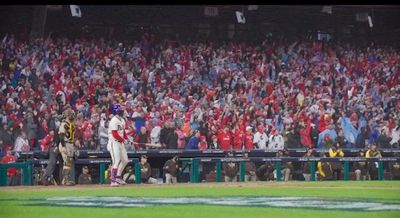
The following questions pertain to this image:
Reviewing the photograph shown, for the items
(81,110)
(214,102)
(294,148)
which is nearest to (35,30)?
(81,110)

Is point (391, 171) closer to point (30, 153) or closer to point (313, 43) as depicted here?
point (313, 43)

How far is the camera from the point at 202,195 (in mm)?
11477

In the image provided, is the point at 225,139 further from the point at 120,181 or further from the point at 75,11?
the point at 75,11

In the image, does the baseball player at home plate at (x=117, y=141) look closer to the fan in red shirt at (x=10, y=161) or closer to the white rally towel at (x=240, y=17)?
the fan in red shirt at (x=10, y=161)

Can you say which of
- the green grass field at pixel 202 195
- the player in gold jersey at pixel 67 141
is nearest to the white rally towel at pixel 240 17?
the green grass field at pixel 202 195

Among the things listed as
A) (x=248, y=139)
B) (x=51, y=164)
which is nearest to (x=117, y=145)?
(x=51, y=164)

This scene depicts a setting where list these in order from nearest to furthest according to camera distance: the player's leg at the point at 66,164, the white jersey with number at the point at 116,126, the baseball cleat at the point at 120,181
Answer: the white jersey with number at the point at 116,126 < the baseball cleat at the point at 120,181 < the player's leg at the point at 66,164

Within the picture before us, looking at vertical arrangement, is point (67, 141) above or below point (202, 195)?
above

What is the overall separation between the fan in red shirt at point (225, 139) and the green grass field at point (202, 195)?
2303 millimetres

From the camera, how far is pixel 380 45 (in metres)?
18.5

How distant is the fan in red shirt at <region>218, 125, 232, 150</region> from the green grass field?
2.30 metres

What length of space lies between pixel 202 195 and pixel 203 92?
645 centimetres

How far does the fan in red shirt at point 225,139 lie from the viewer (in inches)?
634

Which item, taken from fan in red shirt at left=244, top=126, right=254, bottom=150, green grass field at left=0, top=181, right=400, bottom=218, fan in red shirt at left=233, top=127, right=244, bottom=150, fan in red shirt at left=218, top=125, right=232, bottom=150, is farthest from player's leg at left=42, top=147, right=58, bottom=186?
fan in red shirt at left=244, top=126, right=254, bottom=150
